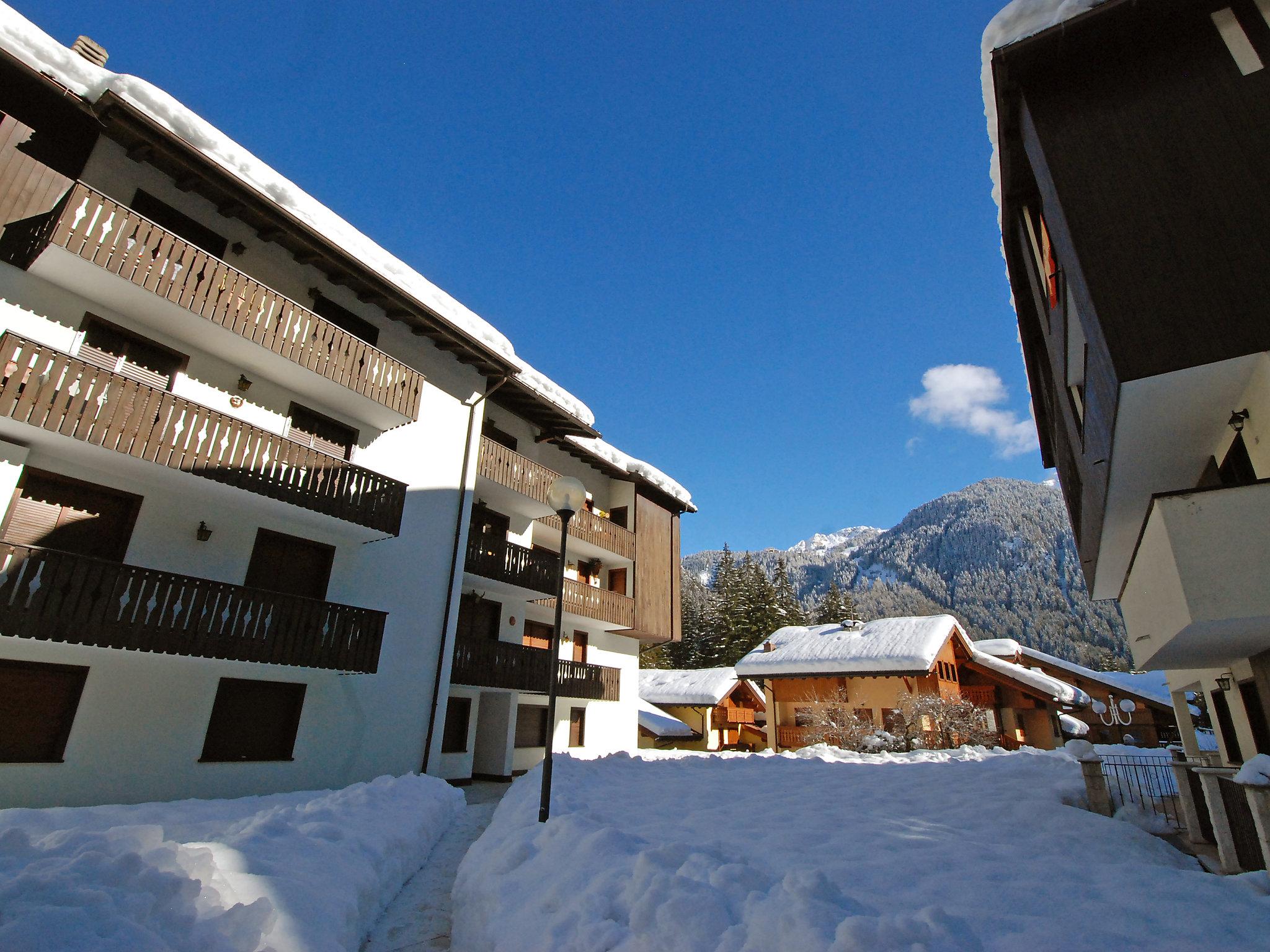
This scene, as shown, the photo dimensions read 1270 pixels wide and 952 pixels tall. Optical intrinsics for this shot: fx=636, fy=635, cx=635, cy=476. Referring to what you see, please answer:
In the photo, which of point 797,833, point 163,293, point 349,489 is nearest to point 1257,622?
point 797,833

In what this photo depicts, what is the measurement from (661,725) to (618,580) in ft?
34.4

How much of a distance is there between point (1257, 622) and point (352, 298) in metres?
16.7

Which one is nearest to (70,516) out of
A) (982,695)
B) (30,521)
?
(30,521)

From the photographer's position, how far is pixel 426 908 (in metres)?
5.55

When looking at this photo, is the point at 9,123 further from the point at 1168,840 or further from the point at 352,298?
the point at 1168,840

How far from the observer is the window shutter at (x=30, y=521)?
9422mm

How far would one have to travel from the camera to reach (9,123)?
1012 cm

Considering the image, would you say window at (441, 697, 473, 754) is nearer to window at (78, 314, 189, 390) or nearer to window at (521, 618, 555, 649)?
window at (521, 618, 555, 649)

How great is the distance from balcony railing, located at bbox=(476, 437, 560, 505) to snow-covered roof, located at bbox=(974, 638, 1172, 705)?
23.7 metres

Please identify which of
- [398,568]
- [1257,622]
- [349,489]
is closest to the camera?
[1257,622]

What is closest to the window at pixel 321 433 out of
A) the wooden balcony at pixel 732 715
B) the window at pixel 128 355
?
the window at pixel 128 355

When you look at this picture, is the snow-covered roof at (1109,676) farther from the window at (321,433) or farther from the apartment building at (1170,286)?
the window at (321,433)

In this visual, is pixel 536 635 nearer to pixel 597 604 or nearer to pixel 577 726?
pixel 597 604

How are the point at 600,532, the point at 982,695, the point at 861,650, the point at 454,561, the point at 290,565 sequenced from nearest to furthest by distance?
the point at 290,565 → the point at 454,561 → the point at 600,532 → the point at 861,650 → the point at 982,695
